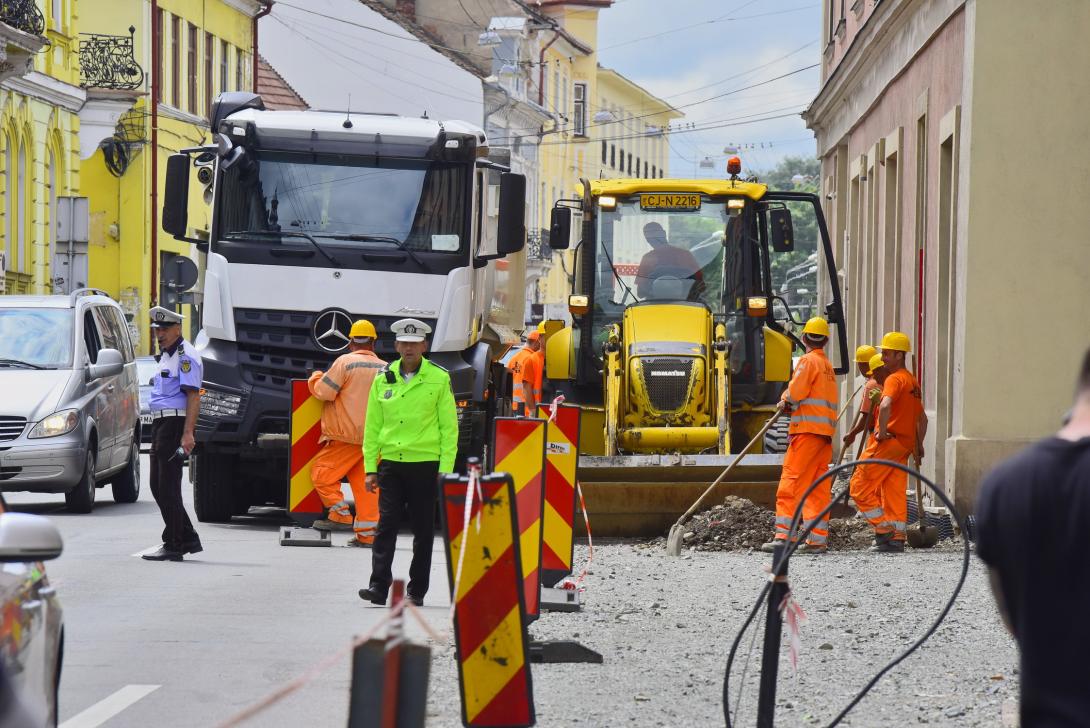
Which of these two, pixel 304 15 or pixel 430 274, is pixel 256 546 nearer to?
pixel 430 274

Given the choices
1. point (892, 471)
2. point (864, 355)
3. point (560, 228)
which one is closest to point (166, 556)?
point (560, 228)

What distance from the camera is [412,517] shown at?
38.6ft

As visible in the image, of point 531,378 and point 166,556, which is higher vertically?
point 531,378

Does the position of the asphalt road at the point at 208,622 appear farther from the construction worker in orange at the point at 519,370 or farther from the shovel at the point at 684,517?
the construction worker in orange at the point at 519,370

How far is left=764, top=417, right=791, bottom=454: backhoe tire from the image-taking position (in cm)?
1944

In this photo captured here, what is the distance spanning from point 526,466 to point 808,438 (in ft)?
16.7

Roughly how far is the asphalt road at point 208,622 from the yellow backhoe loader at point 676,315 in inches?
Result: 108

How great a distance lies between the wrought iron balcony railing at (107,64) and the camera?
4041 cm

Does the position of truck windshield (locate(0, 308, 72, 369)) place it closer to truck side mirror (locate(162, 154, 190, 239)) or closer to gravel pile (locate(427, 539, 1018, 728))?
truck side mirror (locate(162, 154, 190, 239))

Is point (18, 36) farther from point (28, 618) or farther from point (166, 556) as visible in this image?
point (28, 618)

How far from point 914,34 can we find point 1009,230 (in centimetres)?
628

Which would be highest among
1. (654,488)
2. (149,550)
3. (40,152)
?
(40,152)

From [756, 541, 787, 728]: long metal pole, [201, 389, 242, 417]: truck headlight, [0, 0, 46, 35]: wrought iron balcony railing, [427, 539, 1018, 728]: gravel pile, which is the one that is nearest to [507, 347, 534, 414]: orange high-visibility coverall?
[201, 389, 242, 417]: truck headlight

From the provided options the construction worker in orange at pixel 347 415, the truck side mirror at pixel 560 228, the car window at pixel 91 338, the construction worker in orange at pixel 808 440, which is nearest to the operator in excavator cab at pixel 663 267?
the truck side mirror at pixel 560 228
